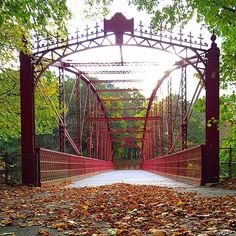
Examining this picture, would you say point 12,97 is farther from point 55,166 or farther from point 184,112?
point 184,112

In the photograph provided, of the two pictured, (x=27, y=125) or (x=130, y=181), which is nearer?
(x=27, y=125)

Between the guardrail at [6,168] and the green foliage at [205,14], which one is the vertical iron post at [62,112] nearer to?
the guardrail at [6,168]

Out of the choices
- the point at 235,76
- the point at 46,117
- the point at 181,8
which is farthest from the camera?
the point at 46,117

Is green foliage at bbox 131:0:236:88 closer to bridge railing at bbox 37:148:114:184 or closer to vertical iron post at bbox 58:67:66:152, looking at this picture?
bridge railing at bbox 37:148:114:184

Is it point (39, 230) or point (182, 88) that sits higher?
point (182, 88)

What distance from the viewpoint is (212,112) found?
12180mm

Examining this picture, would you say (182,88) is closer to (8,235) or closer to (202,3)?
(202,3)

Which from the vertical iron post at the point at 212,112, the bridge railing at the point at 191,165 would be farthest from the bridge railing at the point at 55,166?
the vertical iron post at the point at 212,112

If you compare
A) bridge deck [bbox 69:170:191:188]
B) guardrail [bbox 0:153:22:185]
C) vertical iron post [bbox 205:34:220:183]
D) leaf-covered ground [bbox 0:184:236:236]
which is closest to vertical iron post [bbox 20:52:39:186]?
guardrail [bbox 0:153:22:185]

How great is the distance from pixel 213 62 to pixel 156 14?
504 cm

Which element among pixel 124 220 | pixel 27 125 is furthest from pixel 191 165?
pixel 124 220

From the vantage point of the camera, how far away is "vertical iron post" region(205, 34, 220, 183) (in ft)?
38.4

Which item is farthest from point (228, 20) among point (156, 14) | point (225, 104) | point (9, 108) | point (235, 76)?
point (9, 108)

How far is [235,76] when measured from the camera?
9625 millimetres
